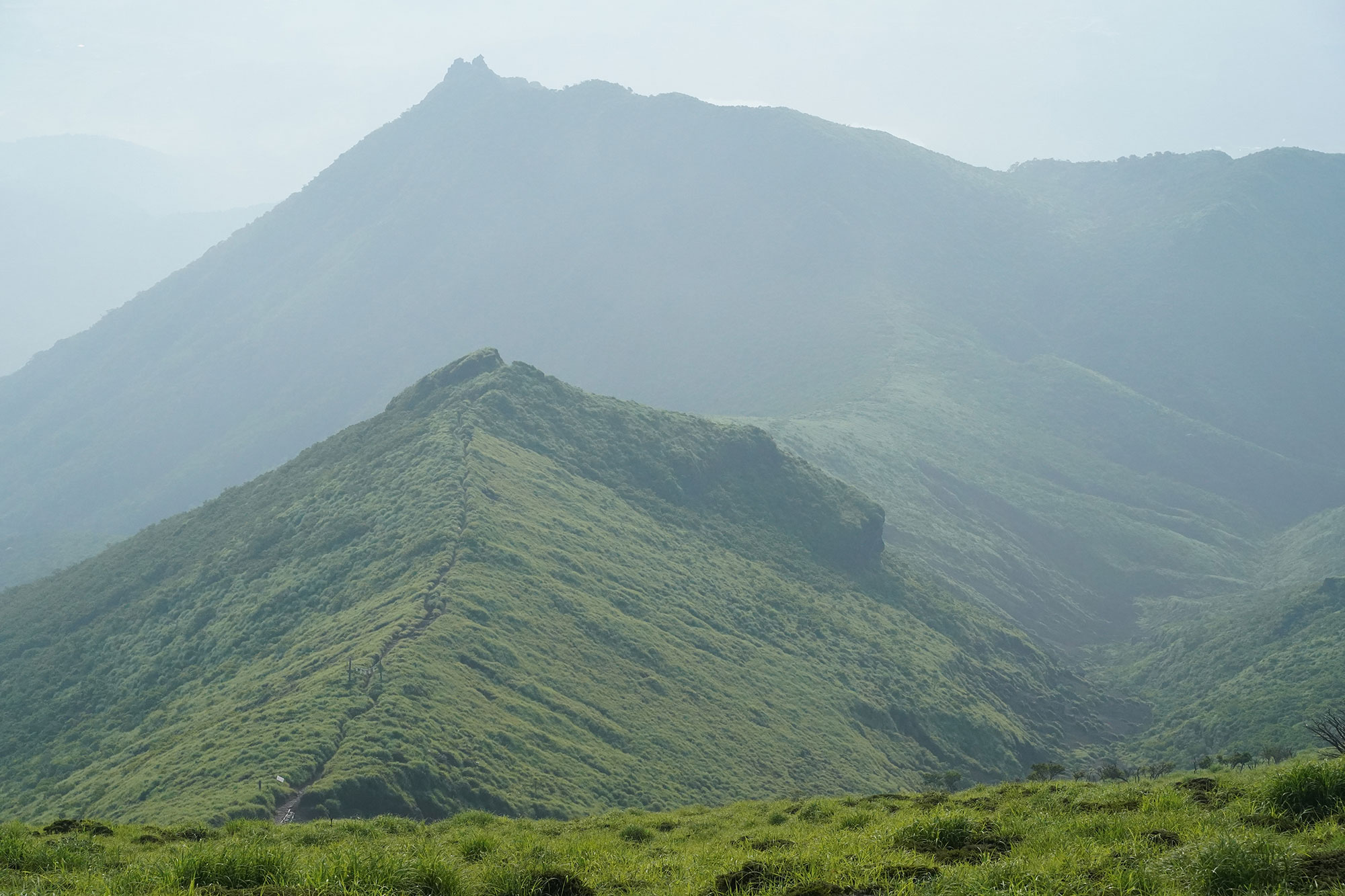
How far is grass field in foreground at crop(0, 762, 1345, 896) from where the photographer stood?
42.5 feet

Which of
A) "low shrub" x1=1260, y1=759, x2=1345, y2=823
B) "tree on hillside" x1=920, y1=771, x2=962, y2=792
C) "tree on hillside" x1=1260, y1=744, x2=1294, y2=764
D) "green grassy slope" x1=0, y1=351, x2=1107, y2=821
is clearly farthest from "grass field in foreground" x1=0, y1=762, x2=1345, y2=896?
"tree on hillside" x1=920, y1=771, x2=962, y2=792

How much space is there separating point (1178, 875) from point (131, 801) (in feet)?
190

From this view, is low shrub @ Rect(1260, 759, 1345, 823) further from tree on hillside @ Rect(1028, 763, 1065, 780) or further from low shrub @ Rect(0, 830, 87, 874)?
tree on hillside @ Rect(1028, 763, 1065, 780)

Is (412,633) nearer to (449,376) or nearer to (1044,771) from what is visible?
(1044,771)

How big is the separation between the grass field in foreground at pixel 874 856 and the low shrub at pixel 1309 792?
31mm

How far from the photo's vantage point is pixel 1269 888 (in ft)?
40.2

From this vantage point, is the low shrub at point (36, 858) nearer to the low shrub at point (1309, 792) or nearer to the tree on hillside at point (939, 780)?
the low shrub at point (1309, 792)

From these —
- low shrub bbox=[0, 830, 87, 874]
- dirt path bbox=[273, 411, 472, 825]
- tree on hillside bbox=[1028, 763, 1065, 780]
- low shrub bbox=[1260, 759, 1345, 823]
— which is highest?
low shrub bbox=[0, 830, 87, 874]

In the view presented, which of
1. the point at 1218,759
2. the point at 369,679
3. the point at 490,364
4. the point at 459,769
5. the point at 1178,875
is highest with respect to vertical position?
the point at 490,364

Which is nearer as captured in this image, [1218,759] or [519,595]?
[1218,759]

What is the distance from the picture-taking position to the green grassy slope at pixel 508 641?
204 feet

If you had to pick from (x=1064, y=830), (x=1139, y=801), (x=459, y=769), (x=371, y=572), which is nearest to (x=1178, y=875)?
(x=1064, y=830)

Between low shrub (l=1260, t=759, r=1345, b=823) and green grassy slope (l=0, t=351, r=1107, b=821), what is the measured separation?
45207mm

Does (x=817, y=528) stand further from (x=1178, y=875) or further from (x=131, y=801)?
(x=1178, y=875)
